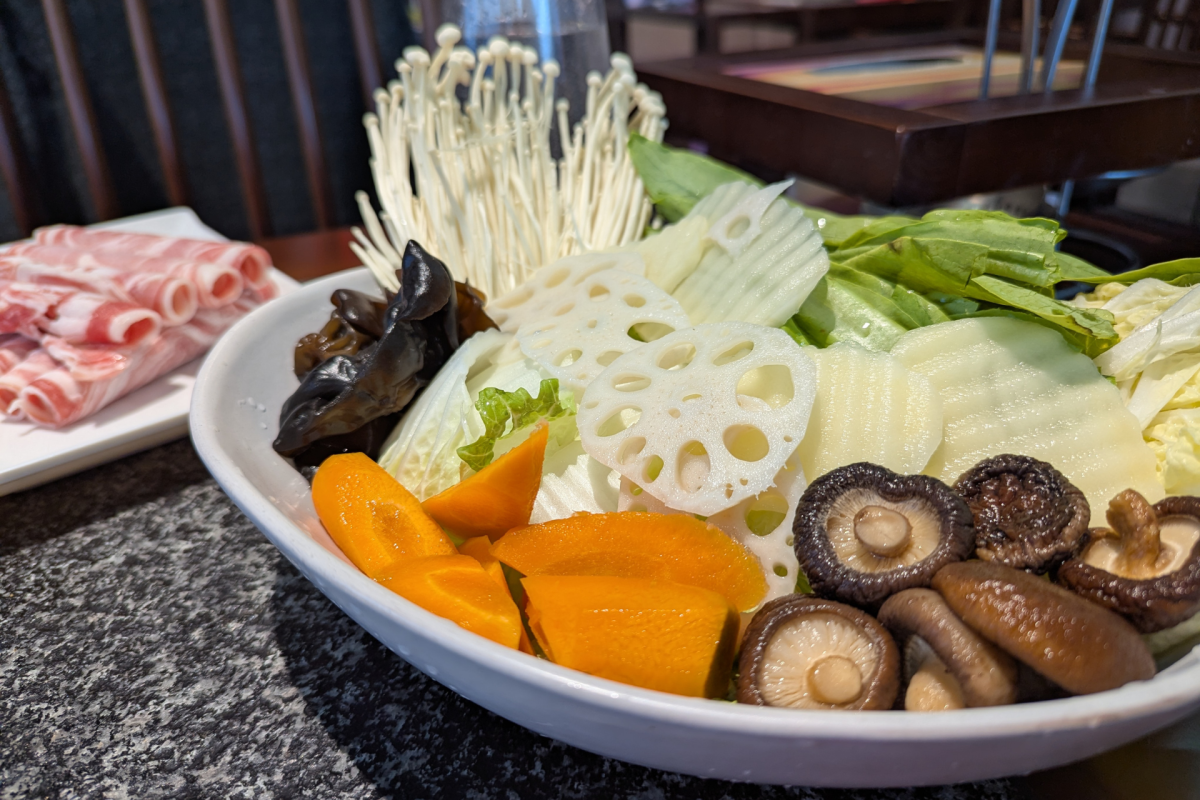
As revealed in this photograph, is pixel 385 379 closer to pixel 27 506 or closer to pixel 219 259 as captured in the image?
pixel 27 506

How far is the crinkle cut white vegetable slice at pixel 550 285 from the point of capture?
3.02ft

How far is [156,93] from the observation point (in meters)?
1.96

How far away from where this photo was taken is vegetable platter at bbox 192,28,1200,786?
1.46 ft

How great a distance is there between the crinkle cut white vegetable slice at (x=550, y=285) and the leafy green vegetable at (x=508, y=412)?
170 millimetres

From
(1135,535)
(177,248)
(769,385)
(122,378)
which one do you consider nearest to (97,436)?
(122,378)

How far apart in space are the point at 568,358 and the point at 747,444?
0.22 metres

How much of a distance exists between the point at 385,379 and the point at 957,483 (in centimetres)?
54

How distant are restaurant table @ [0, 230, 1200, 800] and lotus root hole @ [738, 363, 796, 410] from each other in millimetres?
313

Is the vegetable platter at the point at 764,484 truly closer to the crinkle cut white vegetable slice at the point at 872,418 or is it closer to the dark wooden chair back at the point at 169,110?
the crinkle cut white vegetable slice at the point at 872,418

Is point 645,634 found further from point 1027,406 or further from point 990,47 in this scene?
point 990,47

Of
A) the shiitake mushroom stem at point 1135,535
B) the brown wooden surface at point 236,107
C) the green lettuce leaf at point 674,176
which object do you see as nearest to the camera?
the shiitake mushroom stem at point 1135,535

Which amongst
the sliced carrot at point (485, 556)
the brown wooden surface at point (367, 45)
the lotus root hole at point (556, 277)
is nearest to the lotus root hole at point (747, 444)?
the sliced carrot at point (485, 556)

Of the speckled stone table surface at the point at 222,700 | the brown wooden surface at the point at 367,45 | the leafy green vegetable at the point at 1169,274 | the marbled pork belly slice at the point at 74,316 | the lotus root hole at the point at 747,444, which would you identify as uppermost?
the brown wooden surface at the point at 367,45

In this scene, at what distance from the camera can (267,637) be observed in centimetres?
71
